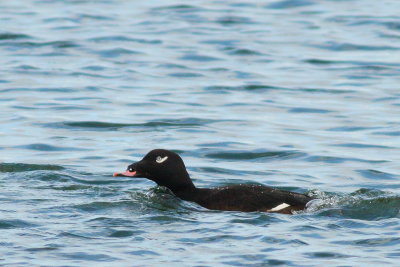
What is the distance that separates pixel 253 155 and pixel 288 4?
14563 millimetres

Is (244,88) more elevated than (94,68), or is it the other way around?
(94,68)

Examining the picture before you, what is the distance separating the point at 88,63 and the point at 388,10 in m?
9.40

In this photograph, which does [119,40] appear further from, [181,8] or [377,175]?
[377,175]

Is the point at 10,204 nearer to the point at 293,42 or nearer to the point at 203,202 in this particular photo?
the point at 203,202

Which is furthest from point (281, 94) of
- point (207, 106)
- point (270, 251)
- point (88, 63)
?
point (270, 251)

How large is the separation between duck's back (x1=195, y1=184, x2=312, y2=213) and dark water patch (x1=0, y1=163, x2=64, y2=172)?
2539 mm

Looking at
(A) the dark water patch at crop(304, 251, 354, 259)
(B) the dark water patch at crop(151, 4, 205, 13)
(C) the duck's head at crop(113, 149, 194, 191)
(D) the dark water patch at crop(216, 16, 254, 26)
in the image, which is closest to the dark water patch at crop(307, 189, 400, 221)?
(A) the dark water patch at crop(304, 251, 354, 259)

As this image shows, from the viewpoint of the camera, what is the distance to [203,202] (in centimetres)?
1159

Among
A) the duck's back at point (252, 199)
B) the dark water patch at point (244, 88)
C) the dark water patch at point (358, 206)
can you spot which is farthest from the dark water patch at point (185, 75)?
the duck's back at point (252, 199)

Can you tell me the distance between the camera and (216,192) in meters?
11.6

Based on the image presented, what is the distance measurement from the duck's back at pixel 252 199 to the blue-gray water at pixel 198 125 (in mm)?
188

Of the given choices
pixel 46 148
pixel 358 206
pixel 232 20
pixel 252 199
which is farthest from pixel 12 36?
pixel 358 206

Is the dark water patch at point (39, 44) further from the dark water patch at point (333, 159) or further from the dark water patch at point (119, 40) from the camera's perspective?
the dark water patch at point (333, 159)

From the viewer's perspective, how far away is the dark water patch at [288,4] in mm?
28578
